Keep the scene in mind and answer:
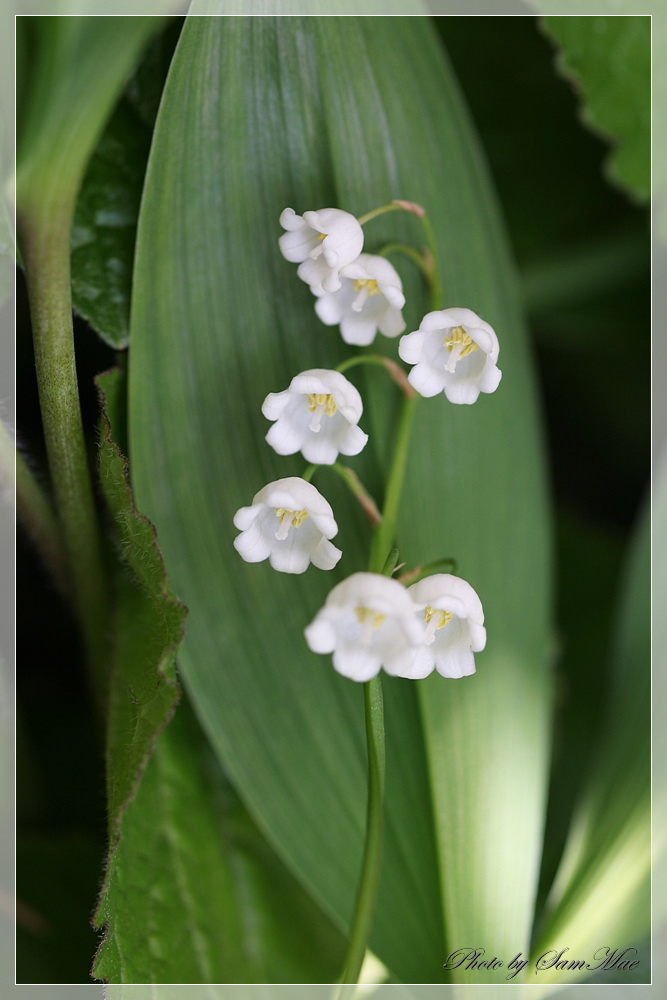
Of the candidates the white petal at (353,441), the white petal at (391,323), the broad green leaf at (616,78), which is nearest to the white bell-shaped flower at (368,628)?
the white petal at (353,441)

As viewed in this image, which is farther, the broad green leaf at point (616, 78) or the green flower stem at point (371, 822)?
the broad green leaf at point (616, 78)

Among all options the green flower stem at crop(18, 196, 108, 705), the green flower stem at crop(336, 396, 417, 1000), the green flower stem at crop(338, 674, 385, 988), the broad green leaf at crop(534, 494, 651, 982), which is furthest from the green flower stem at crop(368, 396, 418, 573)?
the broad green leaf at crop(534, 494, 651, 982)

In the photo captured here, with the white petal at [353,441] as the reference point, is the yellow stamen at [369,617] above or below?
below

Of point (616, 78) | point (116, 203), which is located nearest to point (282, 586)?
point (116, 203)

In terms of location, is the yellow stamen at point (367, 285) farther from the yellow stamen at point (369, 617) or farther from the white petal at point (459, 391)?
the yellow stamen at point (369, 617)

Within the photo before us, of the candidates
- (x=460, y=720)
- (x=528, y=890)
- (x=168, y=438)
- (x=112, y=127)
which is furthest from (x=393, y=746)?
(x=112, y=127)

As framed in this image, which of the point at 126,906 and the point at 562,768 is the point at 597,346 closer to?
the point at 562,768

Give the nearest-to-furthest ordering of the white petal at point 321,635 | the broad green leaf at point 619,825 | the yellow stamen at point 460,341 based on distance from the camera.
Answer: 1. the white petal at point 321,635
2. the yellow stamen at point 460,341
3. the broad green leaf at point 619,825

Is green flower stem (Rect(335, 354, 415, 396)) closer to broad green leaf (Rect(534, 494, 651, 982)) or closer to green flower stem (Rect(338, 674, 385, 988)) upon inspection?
green flower stem (Rect(338, 674, 385, 988))
